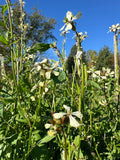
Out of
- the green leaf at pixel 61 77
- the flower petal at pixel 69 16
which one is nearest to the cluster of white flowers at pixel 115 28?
the flower petal at pixel 69 16

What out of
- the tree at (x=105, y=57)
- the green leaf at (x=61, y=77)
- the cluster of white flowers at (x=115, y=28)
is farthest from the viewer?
the tree at (x=105, y=57)

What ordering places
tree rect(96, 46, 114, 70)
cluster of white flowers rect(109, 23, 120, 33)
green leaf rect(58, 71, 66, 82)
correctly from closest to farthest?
green leaf rect(58, 71, 66, 82) → cluster of white flowers rect(109, 23, 120, 33) → tree rect(96, 46, 114, 70)

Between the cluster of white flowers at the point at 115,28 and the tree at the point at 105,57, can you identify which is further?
the tree at the point at 105,57

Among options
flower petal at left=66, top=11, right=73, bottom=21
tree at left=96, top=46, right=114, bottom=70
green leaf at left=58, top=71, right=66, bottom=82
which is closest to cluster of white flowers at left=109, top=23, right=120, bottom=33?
flower petal at left=66, top=11, right=73, bottom=21

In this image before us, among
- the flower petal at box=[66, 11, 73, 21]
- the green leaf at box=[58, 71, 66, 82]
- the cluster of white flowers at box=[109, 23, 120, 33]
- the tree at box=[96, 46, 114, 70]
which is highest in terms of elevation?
the tree at box=[96, 46, 114, 70]

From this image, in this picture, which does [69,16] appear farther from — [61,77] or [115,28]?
[115,28]

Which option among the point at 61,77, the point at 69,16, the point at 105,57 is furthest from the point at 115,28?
the point at 105,57

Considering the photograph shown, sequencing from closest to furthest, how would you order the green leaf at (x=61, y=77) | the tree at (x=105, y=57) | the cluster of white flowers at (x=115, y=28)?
the green leaf at (x=61, y=77)
the cluster of white flowers at (x=115, y=28)
the tree at (x=105, y=57)

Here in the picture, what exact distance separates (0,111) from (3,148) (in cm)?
21

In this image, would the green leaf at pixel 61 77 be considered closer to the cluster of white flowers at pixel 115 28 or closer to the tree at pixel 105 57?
the cluster of white flowers at pixel 115 28

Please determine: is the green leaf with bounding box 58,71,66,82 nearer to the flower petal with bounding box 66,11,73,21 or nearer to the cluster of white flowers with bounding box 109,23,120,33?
the flower petal with bounding box 66,11,73,21

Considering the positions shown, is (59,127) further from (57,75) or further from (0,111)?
(0,111)

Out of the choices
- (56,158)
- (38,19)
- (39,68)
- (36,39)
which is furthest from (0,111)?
(38,19)

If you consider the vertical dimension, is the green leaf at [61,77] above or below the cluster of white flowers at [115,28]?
below
